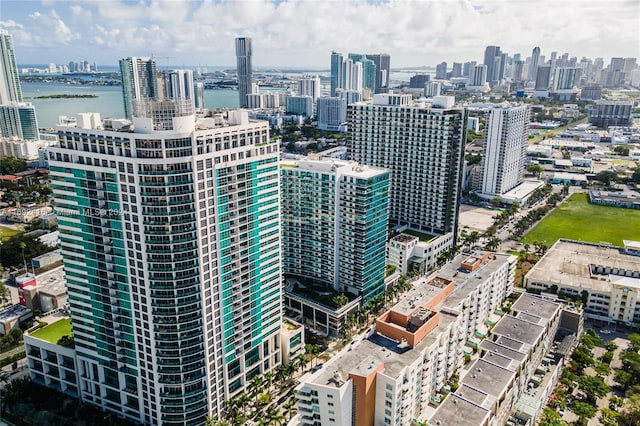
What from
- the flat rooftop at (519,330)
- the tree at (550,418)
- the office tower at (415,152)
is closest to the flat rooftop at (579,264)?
the office tower at (415,152)

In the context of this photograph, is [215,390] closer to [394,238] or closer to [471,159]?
[394,238]

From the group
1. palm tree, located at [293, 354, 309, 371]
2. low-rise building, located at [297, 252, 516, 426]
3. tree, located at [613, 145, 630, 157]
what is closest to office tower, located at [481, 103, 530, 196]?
low-rise building, located at [297, 252, 516, 426]

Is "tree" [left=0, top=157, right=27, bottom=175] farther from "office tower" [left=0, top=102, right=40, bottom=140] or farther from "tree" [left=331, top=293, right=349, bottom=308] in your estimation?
"tree" [left=331, top=293, right=349, bottom=308]

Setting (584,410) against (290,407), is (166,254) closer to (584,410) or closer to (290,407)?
(290,407)

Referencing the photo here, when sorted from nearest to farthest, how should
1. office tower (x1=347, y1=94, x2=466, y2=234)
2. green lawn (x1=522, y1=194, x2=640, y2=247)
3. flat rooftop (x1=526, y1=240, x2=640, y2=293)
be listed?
1. flat rooftop (x1=526, y1=240, x2=640, y2=293)
2. office tower (x1=347, y1=94, x2=466, y2=234)
3. green lawn (x1=522, y1=194, x2=640, y2=247)

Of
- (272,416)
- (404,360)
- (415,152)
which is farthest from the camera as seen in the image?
(415,152)

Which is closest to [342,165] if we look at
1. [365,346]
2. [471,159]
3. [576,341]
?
[365,346]

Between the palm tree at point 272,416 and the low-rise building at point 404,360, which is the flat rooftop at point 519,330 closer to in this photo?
the low-rise building at point 404,360

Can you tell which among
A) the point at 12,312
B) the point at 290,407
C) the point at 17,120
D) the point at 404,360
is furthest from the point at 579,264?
the point at 17,120
